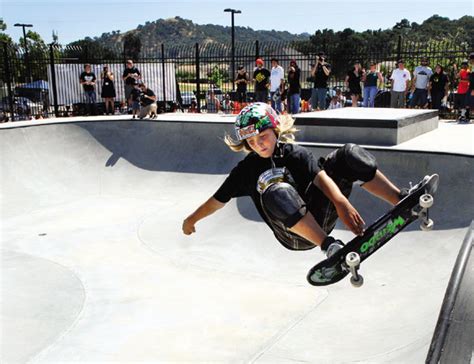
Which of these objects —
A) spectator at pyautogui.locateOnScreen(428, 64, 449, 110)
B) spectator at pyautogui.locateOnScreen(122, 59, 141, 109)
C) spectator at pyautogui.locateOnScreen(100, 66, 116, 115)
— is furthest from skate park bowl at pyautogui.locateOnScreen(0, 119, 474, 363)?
spectator at pyautogui.locateOnScreen(428, 64, 449, 110)

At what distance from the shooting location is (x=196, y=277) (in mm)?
6801

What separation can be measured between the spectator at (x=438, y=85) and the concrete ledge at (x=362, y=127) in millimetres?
3926

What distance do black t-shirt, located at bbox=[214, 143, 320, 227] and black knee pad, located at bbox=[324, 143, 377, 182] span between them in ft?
0.56

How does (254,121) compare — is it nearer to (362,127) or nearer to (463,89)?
(362,127)

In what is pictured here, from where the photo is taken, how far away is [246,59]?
18719 mm

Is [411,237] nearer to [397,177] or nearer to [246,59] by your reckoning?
[397,177]

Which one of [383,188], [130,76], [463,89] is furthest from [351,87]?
[383,188]

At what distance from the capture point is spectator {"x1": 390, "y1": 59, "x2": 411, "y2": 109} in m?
14.6

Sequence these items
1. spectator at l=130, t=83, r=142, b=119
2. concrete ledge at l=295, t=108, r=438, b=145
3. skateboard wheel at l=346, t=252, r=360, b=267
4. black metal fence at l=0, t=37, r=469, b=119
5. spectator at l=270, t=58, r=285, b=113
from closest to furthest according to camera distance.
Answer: skateboard wheel at l=346, t=252, r=360, b=267 < concrete ledge at l=295, t=108, r=438, b=145 < spectator at l=270, t=58, r=285, b=113 < spectator at l=130, t=83, r=142, b=119 < black metal fence at l=0, t=37, r=469, b=119

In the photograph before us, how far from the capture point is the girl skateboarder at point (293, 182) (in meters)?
3.50

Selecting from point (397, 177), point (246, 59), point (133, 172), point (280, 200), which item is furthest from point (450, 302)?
point (246, 59)

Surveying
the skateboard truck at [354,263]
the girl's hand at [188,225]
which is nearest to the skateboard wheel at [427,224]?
the skateboard truck at [354,263]

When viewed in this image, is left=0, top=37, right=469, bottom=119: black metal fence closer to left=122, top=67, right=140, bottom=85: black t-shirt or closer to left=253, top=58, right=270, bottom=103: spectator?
left=122, top=67, right=140, bottom=85: black t-shirt

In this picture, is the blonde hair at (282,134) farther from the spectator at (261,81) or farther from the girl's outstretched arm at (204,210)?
the spectator at (261,81)
